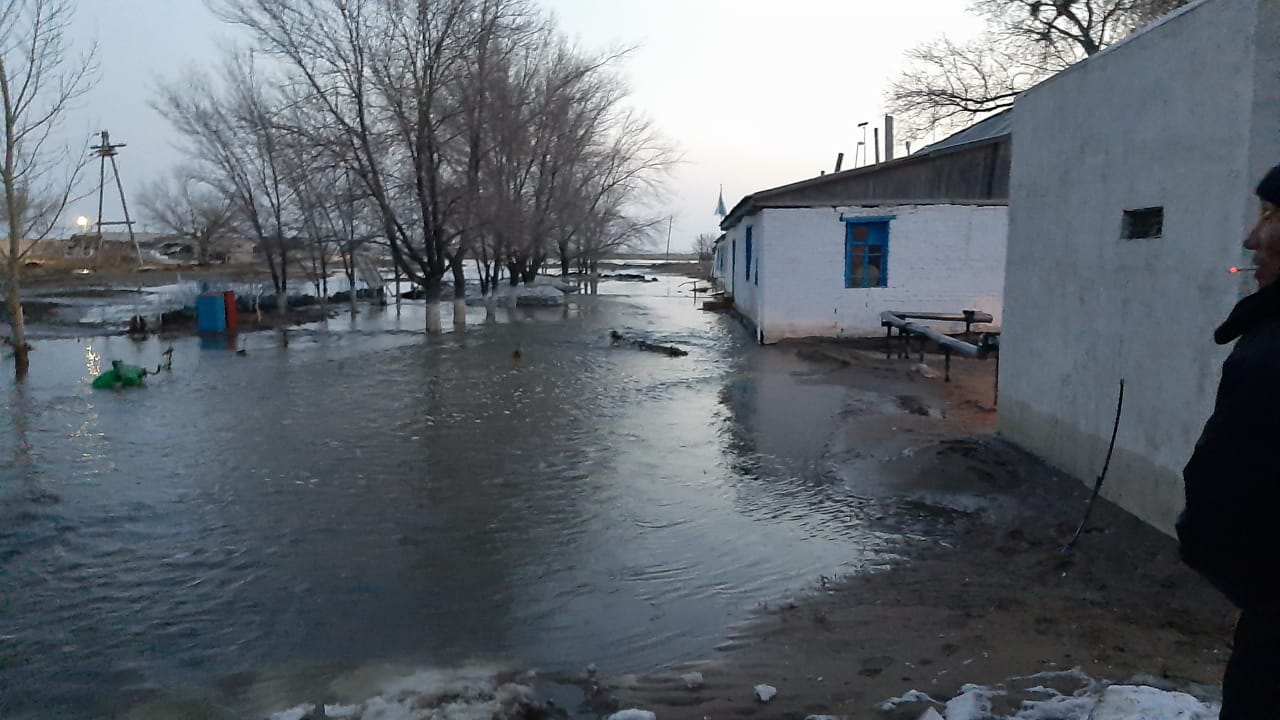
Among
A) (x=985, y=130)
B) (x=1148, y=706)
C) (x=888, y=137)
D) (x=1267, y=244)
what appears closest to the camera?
(x=1267, y=244)

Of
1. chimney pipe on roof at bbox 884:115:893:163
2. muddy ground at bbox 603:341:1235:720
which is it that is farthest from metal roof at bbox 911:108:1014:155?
muddy ground at bbox 603:341:1235:720

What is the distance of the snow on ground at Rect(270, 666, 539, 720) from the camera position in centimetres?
396

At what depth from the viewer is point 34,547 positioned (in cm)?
677

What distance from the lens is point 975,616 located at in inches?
193

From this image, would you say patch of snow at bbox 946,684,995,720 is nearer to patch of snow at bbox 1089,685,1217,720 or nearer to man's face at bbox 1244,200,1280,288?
patch of snow at bbox 1089,685,1217,720

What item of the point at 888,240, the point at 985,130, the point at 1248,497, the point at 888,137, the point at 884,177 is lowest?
the point at 1248,497

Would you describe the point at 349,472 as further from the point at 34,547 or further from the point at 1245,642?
the point at 1245,642

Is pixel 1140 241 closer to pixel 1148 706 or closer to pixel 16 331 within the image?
pixel 1148 706

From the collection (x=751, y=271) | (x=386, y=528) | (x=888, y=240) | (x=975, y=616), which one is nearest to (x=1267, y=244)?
(x=975, y=616)

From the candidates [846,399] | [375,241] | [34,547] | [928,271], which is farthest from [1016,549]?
[375,241]

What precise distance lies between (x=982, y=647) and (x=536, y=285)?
33319mm

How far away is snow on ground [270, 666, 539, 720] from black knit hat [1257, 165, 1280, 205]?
348cm

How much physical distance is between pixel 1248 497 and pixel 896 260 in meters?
17.4

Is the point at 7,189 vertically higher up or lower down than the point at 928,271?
higher up
